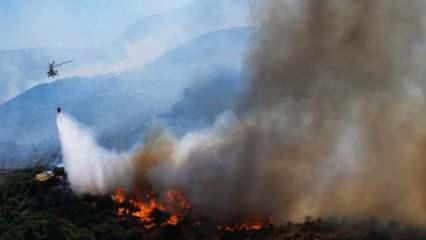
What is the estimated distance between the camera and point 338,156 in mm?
55562

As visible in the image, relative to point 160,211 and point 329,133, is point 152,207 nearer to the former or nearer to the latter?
point 160,211

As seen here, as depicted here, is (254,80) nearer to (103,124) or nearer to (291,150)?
(291,150)

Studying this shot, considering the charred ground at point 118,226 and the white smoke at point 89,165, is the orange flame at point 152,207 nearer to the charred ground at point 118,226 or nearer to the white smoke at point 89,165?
the charred ground at point 118,226

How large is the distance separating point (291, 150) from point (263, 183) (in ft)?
13.5

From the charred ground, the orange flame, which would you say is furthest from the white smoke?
the orange flame

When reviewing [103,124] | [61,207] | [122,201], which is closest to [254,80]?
[122,201]

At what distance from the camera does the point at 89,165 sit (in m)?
65.8

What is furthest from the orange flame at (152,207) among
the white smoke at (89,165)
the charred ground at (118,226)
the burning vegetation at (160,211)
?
the white smoke at (89,165)

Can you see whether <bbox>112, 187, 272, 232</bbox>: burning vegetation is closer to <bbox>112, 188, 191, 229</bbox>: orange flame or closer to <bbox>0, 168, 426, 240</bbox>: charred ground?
<bbox>112, 188, 191, 229</bbox>: orange flame

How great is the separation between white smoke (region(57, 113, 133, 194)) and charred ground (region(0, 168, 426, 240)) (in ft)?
7.18

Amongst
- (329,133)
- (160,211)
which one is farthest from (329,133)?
(160,211)

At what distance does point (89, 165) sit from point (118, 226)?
46.1 feet

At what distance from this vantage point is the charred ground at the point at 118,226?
48.4m

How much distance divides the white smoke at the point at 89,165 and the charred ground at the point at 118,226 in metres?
2.19
